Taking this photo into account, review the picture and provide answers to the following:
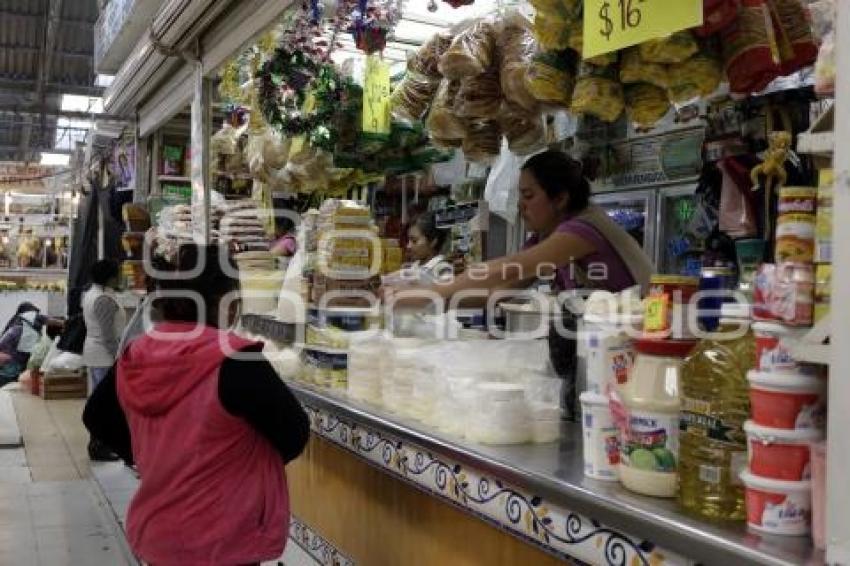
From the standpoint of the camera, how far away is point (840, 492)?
112 cm

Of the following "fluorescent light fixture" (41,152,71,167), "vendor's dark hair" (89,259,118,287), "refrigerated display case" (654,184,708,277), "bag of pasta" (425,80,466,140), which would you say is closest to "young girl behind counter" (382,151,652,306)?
"bag of pasta" (425,80,466,140)

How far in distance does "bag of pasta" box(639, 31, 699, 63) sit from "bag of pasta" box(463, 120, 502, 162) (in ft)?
3.71

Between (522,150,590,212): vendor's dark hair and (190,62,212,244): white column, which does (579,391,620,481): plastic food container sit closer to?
(522,150,590,212): vendor's dark hair

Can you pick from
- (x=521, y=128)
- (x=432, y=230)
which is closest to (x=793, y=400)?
(x=521, y=128)

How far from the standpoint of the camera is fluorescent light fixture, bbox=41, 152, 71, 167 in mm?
24266

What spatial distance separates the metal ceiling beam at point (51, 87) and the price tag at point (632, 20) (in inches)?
657

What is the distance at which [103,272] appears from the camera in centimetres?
722

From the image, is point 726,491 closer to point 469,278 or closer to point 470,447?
point 470,447

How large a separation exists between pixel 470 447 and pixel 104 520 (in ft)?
13.3

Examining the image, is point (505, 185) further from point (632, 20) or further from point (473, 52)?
point (632, 20)

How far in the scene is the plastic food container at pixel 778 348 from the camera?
125 cm

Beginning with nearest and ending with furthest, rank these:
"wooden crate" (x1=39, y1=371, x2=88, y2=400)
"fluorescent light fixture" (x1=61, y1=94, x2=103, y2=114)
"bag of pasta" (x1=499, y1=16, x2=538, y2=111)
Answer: "bag of pasta" (x1=499, y1=16, x2=538, y2=111) < "wooden crate" (x1=39, y1=371, x2=88, y2=400) < "fluorescent light fixture" (x1=61, y1=94, x2=103, y2=114)

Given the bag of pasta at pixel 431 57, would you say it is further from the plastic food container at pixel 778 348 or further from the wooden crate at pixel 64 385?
the wooden crate at pixel 64 385

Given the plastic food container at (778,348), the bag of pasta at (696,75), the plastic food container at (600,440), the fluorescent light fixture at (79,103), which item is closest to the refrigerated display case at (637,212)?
the bag of pasta at (696,75)
